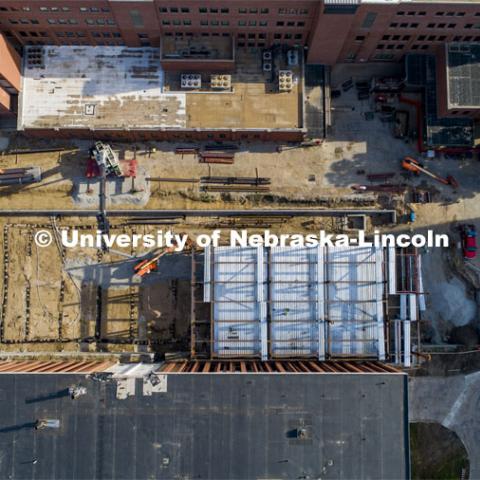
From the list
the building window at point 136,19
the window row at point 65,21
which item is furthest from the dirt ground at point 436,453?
the window row at point 65,21

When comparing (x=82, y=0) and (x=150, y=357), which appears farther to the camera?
(x=150, y=357)

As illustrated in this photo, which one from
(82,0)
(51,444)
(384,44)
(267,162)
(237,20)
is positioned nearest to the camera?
(51,444)

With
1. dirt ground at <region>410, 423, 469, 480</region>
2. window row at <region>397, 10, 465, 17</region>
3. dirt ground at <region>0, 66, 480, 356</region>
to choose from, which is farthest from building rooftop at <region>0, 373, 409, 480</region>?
window row at <region>397, 10, 465, 17</region>

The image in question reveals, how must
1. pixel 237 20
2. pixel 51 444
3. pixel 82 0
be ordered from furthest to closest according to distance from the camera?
pixel 237 20 → pixel 82 0 → pixel 51 444

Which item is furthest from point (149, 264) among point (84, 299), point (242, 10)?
point (242, 10)

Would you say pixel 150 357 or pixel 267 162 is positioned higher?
pixel 267 162

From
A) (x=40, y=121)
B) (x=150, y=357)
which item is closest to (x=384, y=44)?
(x=40, y=121)

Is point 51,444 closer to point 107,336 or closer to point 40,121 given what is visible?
point 107,336
